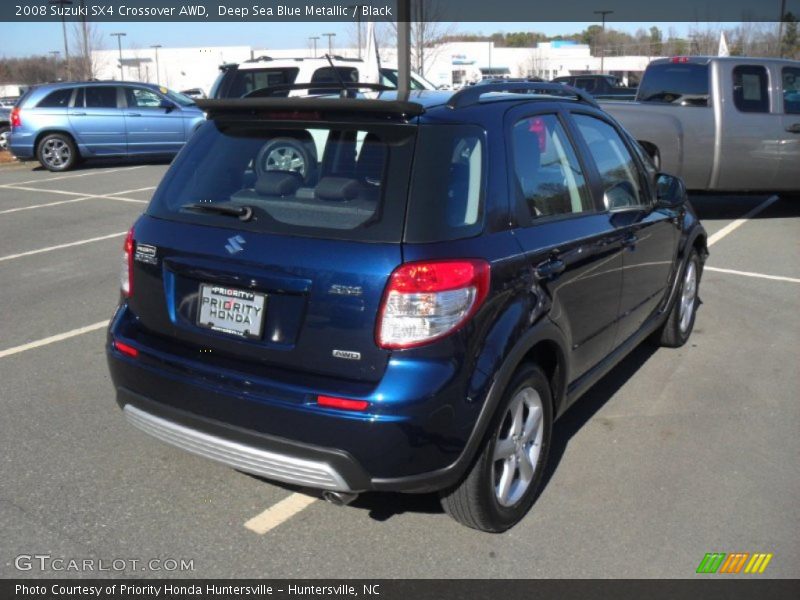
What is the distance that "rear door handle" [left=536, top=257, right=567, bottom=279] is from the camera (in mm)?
3406

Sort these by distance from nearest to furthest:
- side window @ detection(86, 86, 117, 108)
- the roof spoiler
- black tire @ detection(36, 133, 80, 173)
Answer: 1. the roof spoiler
2. black tire @ detection(36, 133, 80, 173)
3. side window @ detection(86, 86, 117, 108)

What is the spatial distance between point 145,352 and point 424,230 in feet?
4.19

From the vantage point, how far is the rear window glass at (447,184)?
2.96 meters

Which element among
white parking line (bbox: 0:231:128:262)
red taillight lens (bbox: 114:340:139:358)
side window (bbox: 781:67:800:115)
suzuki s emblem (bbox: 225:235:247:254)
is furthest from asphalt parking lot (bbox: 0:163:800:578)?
side window (bbox: 781:67:800:115)

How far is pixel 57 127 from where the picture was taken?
16.4 m

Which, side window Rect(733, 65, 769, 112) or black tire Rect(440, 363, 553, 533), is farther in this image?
side window Rect(733, 65, 769, 112)

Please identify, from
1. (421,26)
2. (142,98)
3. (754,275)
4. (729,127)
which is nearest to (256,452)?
(754,275)

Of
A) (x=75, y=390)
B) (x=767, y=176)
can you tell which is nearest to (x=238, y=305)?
(x=75, y=390)

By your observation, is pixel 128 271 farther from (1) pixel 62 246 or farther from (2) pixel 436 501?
(1) pixel 62 246

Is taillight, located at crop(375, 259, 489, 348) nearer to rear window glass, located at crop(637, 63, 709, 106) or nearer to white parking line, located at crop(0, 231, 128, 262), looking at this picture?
white parking line, located at crop(0, 231, 128, 262)

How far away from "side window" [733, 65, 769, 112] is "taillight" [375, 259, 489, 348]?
8992 mm

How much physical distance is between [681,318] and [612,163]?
5.41 ft

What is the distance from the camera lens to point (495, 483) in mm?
3357

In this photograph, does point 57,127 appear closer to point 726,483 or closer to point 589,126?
point 589,126
